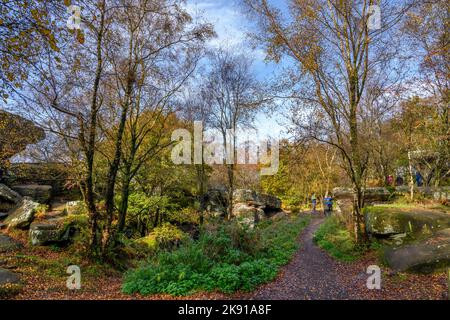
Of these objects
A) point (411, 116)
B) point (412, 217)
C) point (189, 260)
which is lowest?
point (189, 260)

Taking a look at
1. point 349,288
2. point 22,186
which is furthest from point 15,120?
point 349,288

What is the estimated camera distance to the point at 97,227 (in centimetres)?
923

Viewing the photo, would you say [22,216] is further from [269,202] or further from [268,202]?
[269,202]

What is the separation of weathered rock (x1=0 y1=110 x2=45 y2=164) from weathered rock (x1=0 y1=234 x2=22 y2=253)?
3124 mm

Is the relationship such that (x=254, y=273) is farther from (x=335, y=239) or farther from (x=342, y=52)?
(x=342, y=52)

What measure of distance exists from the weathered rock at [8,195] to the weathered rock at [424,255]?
53.8 feet

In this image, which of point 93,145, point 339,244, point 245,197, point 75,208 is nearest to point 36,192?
point 75,208

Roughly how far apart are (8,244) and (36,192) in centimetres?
648

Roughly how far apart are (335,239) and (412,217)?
2891 millimetres

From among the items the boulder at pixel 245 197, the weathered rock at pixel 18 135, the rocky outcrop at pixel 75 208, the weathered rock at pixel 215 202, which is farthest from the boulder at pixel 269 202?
the weathered rock at pixel 18 135

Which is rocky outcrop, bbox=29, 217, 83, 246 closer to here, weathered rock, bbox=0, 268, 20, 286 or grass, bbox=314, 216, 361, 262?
weathered rock, bbox=0, 268, 20, 286

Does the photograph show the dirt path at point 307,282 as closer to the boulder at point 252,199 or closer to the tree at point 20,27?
the tree at point 20,27

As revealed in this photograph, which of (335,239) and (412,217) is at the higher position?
(412,217)

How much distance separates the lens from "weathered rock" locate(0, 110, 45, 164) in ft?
32.3
